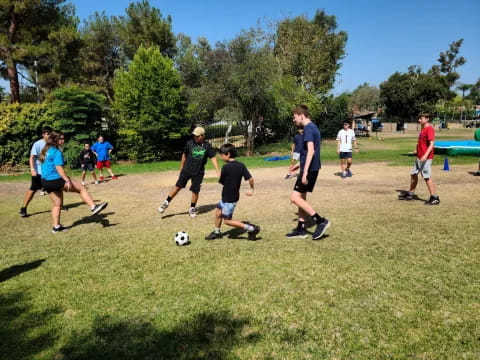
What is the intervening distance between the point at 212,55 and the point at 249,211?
52.7ft

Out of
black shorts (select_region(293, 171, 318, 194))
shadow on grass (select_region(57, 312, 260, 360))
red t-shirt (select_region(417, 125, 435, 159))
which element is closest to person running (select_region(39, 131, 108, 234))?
shadow on grass (select_region(57, 312, 260, 360))

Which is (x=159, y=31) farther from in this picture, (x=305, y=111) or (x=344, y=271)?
(x=344, y=271)

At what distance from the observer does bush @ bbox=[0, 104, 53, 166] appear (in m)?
17.1

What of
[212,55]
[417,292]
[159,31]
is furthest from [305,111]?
[159,31]

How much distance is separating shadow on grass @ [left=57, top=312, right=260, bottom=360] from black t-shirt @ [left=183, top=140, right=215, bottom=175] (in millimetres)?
4401

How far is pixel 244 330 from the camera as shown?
3.30 m

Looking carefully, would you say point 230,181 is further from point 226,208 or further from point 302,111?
point 302,111

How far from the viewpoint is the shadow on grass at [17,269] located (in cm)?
470

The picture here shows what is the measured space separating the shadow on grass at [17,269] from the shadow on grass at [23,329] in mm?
699

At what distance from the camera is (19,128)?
1711 centimetres

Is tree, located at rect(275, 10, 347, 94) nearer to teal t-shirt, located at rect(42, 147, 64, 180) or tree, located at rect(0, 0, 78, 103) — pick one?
tree, located at rect(0, 0, 78, 103)

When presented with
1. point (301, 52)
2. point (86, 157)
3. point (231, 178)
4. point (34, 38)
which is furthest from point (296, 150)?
point (301, 52)

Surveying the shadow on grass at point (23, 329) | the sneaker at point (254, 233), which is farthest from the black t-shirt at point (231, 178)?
the shadow on grass at point (23, 329)

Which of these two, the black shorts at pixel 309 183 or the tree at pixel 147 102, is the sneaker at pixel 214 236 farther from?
the tree at pixel 147 102
